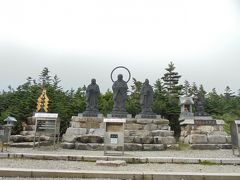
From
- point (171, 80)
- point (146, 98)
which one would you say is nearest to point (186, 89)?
point (171, 80)

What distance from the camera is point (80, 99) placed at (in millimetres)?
20438

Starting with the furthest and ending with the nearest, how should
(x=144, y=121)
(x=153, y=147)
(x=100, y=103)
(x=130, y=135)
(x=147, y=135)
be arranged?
(x=100, y=103), (x=144, y=121), (x=130, y=135), (x=147, y=135), (x=153, y=147)

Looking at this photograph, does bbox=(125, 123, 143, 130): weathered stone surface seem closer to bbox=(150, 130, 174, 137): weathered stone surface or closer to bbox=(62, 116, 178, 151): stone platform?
bbox=(62, 116, 178, 151): stone platform

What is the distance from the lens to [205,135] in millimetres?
13391

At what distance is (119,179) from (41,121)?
24.5ft

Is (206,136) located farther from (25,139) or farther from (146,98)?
(25,139)

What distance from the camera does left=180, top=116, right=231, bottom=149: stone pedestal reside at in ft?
42.1

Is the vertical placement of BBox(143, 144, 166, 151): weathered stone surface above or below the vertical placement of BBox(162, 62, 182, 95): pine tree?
below

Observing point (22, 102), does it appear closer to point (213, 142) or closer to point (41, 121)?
point (41, 121)

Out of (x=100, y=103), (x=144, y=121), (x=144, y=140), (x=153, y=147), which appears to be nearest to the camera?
(x=153, y=147)

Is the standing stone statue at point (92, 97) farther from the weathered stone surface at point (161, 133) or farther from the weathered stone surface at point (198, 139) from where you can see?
the weathered stone surface at point (198, 139)

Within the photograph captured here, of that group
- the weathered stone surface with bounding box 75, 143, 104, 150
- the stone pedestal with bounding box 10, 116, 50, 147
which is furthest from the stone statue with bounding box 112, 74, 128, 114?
the stone pedestal with bounding box 10, 116, 50, 147

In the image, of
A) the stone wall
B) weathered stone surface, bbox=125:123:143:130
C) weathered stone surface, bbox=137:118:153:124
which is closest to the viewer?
the stone wall

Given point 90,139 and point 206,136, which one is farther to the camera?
point 206,136
